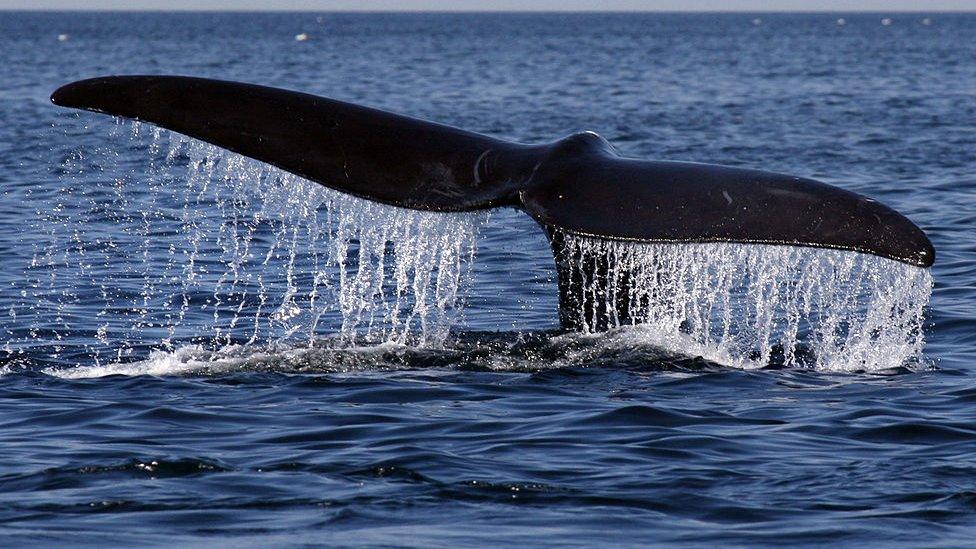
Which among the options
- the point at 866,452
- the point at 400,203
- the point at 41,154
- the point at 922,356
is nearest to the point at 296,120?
the point at 400,203

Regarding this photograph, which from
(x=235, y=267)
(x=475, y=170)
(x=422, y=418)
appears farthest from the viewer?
(x=235, y=267)

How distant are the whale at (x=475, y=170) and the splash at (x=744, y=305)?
122 millimetres

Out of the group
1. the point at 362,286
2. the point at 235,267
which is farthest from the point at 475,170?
the point at 235,267

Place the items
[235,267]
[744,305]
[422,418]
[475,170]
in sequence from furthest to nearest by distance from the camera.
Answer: [235,267] < [744,305] < [422,418] < [475,170]

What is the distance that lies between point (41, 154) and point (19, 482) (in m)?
16.1

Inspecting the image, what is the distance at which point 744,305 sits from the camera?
12.2 m

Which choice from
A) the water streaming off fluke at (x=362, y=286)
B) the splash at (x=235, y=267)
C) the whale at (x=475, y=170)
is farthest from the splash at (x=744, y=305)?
the splash at (x=235, y=267)

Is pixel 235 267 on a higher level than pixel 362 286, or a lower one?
lower

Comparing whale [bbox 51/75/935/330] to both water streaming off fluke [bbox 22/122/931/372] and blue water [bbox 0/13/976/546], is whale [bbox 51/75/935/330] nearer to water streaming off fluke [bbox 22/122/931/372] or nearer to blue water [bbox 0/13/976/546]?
water streaming off fluke [bbox 22/122/931/372]

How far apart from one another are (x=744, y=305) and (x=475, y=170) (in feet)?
15.2

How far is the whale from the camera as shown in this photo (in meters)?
7.37

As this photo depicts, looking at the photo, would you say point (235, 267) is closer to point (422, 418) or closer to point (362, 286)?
point (362, 286)

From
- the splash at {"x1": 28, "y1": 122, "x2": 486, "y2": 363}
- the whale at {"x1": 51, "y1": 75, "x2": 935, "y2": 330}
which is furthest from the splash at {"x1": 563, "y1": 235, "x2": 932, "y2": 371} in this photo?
the splash at {"x1": 28, "y1": 122, "x2": 486, "y2": 363}

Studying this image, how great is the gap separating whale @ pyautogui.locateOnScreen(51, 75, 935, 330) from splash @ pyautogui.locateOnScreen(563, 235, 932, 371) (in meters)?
0.12
